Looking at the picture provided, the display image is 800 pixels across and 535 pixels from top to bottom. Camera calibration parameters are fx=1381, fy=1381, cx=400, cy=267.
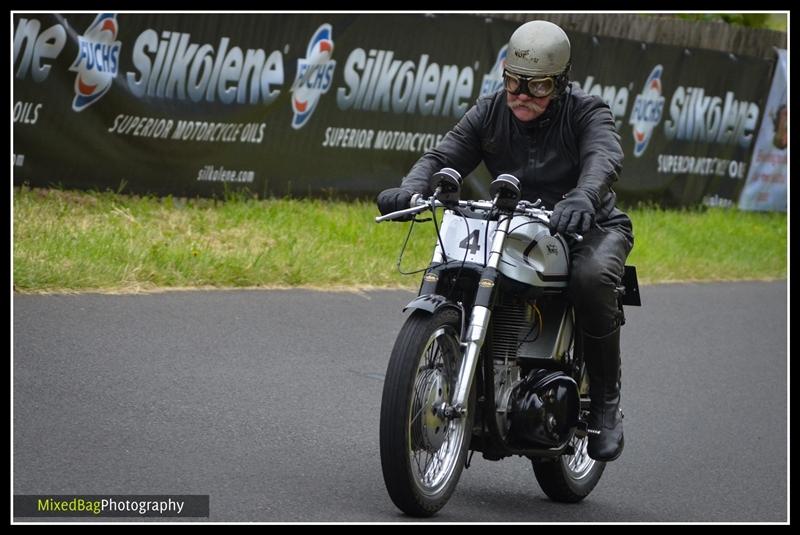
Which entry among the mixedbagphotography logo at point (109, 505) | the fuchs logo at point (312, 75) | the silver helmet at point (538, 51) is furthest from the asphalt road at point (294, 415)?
the fuchs logo at point (312, 75)

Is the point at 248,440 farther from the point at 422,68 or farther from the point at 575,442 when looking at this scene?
the point at 422,68

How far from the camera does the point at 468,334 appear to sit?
521cm

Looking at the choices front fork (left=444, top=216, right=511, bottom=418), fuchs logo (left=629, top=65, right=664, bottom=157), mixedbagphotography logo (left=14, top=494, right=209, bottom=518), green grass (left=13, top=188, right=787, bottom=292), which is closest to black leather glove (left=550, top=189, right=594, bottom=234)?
front fork (left=444, top=216, right=511, bottom=418)

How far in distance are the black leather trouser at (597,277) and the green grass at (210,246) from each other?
4.51 metres

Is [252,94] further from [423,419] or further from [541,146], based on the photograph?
[423,419]

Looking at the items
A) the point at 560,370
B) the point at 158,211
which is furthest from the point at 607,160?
the point at 158,211

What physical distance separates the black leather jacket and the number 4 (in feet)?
0.97

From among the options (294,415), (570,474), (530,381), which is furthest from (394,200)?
(294,415)

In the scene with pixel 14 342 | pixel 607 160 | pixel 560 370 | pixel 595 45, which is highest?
pixel 595 45

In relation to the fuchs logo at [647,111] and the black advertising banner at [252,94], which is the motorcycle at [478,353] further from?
the fuchs logo at [647,111]

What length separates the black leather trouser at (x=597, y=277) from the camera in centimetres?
550

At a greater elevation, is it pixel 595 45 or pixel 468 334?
pixel 595 45

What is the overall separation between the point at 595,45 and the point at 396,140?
125 inches

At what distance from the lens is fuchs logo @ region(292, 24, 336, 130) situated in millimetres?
12344
